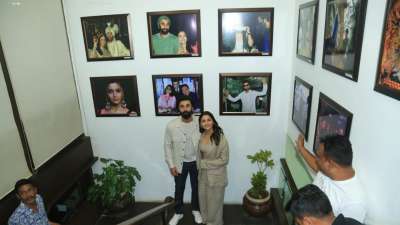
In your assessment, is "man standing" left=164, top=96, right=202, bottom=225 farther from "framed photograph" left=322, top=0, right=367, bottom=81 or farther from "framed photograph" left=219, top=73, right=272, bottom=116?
"framed photograph" left=322, top=0, right=367, bottom=81

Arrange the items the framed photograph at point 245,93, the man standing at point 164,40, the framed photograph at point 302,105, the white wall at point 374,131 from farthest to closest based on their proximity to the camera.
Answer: the framed photograph at point 245,93 → the man standing at point 164,40 → the framed photograph at point 302,105 → the white wall at point 374,131

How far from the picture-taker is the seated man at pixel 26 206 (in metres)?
2.58

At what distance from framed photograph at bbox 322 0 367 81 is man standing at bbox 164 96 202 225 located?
5.82 ft

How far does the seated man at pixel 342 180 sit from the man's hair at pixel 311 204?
12.8 inches

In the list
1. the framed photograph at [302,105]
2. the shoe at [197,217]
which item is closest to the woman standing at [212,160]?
the shoe at [197,217]

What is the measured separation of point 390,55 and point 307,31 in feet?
5.05

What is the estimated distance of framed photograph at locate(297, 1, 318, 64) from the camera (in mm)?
2674

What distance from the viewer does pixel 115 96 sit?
4043 millimetres

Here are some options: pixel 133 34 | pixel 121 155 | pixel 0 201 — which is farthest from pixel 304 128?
pixel 0 201

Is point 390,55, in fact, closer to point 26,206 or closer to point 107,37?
point 26,206

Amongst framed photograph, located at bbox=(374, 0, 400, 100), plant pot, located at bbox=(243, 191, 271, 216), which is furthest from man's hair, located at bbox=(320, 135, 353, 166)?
plant pot, located at bbox=(243, 191, 271, 216)

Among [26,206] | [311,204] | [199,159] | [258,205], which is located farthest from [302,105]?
[26,206]

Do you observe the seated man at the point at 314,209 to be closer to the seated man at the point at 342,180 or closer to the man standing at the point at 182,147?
the seated man at the point at 342,180

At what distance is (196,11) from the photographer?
3582mm
